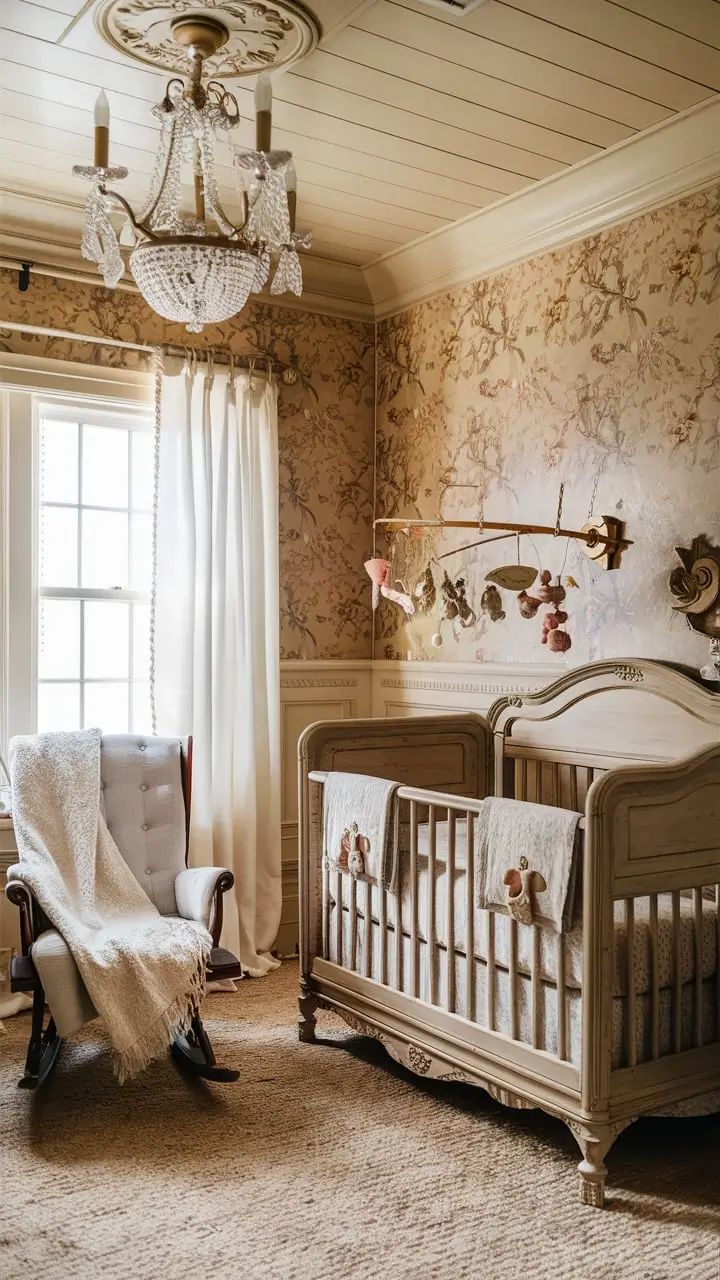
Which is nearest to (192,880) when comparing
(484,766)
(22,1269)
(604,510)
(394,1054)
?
(394,1054)

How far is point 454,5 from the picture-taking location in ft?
7.72

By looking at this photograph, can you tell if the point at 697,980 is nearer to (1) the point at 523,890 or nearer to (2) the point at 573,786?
(1) the point at 523,890

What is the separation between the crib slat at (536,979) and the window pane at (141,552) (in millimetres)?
2119

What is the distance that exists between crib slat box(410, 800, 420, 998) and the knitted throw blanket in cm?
53

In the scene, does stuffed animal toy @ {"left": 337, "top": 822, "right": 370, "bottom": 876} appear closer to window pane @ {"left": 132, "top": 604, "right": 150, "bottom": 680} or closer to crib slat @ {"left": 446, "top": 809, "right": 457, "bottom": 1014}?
crib slat @ {"left": 446, "top": 809, "right": 457, "bottom": 1014}

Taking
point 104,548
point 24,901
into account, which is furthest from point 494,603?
point 24,901

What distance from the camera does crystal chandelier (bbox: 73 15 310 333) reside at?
2.11 m

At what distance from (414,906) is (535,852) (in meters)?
0.54

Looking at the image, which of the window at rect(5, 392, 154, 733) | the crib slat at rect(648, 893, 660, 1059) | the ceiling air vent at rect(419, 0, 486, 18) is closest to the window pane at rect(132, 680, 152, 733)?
the window at rect(5, 392, 154, 733)

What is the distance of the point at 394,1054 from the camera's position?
2.82 m

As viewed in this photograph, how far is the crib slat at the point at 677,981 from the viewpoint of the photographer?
2.31 metres

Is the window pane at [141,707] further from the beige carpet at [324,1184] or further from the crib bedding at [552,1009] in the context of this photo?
the crib bedding at [552,1009]

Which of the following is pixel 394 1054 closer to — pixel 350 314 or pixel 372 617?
pixel 372 617

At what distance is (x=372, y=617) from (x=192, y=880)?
150 cm
